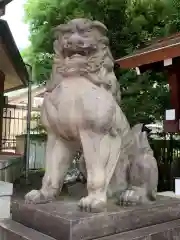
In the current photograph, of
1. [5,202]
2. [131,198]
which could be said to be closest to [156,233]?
[131,198]

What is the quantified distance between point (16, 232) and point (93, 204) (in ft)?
1.54

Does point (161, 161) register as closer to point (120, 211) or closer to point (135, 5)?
point (135, 5)

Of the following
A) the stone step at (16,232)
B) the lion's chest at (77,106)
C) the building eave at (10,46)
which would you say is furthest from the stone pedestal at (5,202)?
the building eave at (10,46)

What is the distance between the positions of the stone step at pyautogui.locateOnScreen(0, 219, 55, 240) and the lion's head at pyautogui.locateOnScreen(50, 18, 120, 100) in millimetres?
950

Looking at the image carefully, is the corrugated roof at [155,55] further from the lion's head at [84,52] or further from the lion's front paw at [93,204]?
the lion's front paw at [93,204]

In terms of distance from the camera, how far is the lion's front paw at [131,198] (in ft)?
6.80

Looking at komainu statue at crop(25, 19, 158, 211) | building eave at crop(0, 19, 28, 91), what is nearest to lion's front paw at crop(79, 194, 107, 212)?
komainu statue at crop(25, 19, 158, 211)

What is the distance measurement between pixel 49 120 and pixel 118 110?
17.8 inches

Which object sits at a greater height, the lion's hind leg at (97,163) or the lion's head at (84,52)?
the lion's head at (84,52)

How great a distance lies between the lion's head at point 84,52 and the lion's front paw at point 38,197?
0.76 metres

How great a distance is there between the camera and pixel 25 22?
25.5ft

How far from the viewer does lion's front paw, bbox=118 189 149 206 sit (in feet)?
6.80

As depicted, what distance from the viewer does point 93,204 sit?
1837 mm

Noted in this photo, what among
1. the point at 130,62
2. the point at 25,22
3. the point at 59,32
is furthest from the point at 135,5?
the point at 59,32
